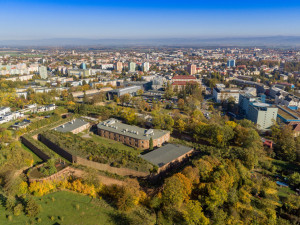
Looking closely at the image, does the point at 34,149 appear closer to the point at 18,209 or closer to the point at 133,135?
the point at 133,135

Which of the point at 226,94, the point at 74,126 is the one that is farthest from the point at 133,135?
the point at 226,94

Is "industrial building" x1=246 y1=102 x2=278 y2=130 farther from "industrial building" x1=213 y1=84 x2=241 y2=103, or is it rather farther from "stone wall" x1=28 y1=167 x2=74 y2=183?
"stone wall" x1=28 y1=167 x2=74 y2=183

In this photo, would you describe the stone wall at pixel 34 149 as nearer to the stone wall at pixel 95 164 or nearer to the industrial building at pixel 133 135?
the stone wall at pixel 95 164

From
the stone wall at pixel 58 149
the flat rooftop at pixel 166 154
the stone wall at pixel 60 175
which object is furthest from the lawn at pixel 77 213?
the flat rooftop at pixel 166 154

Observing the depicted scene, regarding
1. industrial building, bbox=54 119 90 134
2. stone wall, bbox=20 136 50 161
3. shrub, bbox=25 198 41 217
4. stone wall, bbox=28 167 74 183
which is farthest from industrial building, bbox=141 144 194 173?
industrial building, bbox=54 119 90 134

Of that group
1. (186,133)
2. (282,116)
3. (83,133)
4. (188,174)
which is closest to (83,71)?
(83,133)

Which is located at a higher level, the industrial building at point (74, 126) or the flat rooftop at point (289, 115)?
the industrial building at point (74, 126)

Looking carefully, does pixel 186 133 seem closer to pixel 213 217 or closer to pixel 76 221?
pixel 213 217
